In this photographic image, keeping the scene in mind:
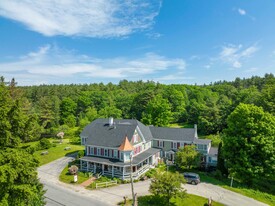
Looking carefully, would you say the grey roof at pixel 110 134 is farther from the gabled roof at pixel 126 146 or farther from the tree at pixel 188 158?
the tree at pixel 188 158

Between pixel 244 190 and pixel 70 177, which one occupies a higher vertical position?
pixel 70 177

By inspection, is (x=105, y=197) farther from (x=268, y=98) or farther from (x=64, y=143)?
(x=268, y=98)

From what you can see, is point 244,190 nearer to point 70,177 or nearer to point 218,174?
point 218,174

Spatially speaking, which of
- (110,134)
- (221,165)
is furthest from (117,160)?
(221,165)

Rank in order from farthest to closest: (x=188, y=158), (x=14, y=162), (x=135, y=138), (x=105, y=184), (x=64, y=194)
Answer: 1. (x=135, y=138)
2. (x=188, y=158)
3. (x=105, y=184)
4. (x=64, y=194)
5. (x=14, y=162)

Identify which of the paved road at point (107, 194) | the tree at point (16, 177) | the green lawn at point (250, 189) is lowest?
the green lawn at point (250, 189)

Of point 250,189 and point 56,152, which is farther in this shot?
point 56,152

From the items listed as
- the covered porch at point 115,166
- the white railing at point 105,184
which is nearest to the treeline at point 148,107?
the covered porch at point 115,166
